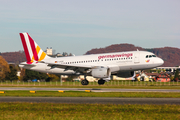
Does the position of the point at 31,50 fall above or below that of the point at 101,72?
above

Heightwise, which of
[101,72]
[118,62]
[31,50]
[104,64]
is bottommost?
[101,72]

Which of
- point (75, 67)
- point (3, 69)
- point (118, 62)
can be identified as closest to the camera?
point (118, 62)

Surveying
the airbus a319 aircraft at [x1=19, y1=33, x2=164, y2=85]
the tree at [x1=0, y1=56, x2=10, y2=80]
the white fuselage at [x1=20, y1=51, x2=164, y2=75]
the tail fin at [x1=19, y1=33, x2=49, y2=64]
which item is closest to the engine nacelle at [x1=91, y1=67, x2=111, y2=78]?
the airbus a319 aircraft at [x1=19, y1=33, x2=164, y2=85]

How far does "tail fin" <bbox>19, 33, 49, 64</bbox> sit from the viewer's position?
52.1 m

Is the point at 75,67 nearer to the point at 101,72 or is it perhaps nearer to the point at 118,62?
the point at 101,72

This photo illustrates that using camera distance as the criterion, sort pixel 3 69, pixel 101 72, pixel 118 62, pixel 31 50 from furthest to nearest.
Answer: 1. pixel 3 69
2. pixel 31 50
3. pixel 118 62
4. pixel 101 72

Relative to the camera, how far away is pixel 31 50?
52.2 meters

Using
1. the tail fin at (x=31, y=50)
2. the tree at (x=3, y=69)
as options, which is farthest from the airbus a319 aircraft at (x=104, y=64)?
the tree at (x=3, y=69)

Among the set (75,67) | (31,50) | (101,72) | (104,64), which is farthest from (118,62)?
(31,50)

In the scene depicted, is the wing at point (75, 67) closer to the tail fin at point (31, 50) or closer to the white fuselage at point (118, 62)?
the white fuselage at point (118, 62)

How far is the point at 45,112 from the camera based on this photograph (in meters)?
14.8

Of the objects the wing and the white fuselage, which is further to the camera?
the wing

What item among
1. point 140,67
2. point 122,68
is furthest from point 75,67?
point 140,67

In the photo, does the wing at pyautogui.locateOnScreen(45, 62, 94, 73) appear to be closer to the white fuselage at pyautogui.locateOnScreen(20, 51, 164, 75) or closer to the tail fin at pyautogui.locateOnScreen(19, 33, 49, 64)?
the white fuselage at pyautogui.locateOnScreen(20, 51, 164, 75)
